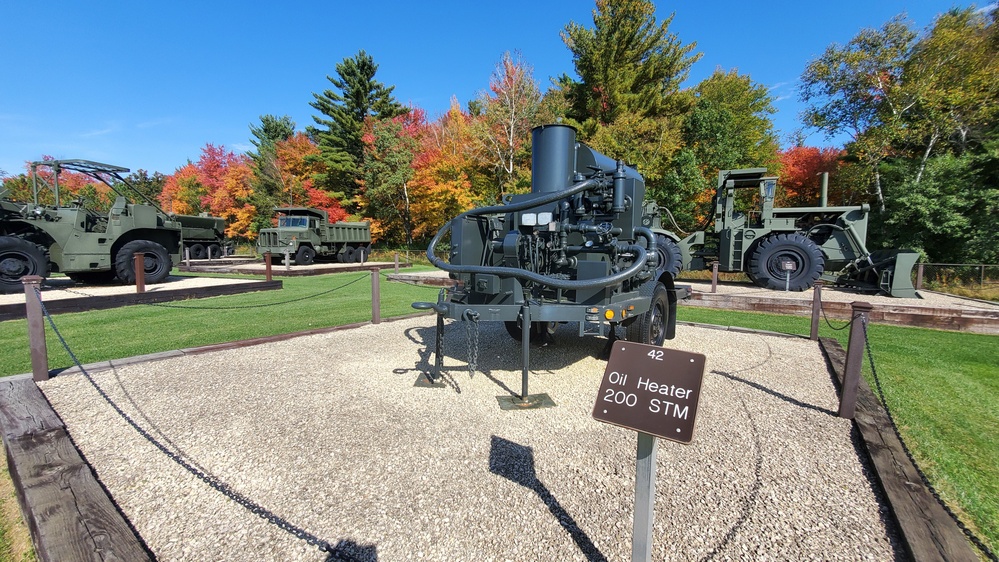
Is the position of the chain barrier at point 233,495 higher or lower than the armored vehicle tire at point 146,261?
lower

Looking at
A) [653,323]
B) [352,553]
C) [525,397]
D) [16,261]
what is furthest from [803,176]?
[16,261]

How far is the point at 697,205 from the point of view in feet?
74.5

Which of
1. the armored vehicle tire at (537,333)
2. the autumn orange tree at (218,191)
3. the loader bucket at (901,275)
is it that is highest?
the autumn orange tree at (218,191)

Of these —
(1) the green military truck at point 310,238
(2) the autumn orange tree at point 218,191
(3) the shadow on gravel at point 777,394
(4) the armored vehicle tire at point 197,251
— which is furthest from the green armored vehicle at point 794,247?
(2) the autumn orange tree at point 218,191

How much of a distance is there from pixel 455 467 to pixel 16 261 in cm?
1299

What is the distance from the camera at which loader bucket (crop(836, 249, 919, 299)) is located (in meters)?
10.4

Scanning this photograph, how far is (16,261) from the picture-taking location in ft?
32.5

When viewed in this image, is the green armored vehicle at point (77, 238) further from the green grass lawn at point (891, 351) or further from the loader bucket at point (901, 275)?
the loader bucket at point (901, 275)

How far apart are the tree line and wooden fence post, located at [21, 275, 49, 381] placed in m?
17.7

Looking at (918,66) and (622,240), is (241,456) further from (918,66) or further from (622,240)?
(918,66)

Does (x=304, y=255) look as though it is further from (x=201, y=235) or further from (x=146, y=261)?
(x=146, y=261)

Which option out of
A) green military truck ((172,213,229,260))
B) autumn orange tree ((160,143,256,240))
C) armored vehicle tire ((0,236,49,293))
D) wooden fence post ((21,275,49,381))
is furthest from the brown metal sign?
autumn orange tree ((160,143,256,240))

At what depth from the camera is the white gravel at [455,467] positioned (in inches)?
85.5

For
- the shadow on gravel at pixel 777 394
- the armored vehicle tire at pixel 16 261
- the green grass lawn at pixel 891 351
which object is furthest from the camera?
the armored vehicle tire at pixel 16 261
